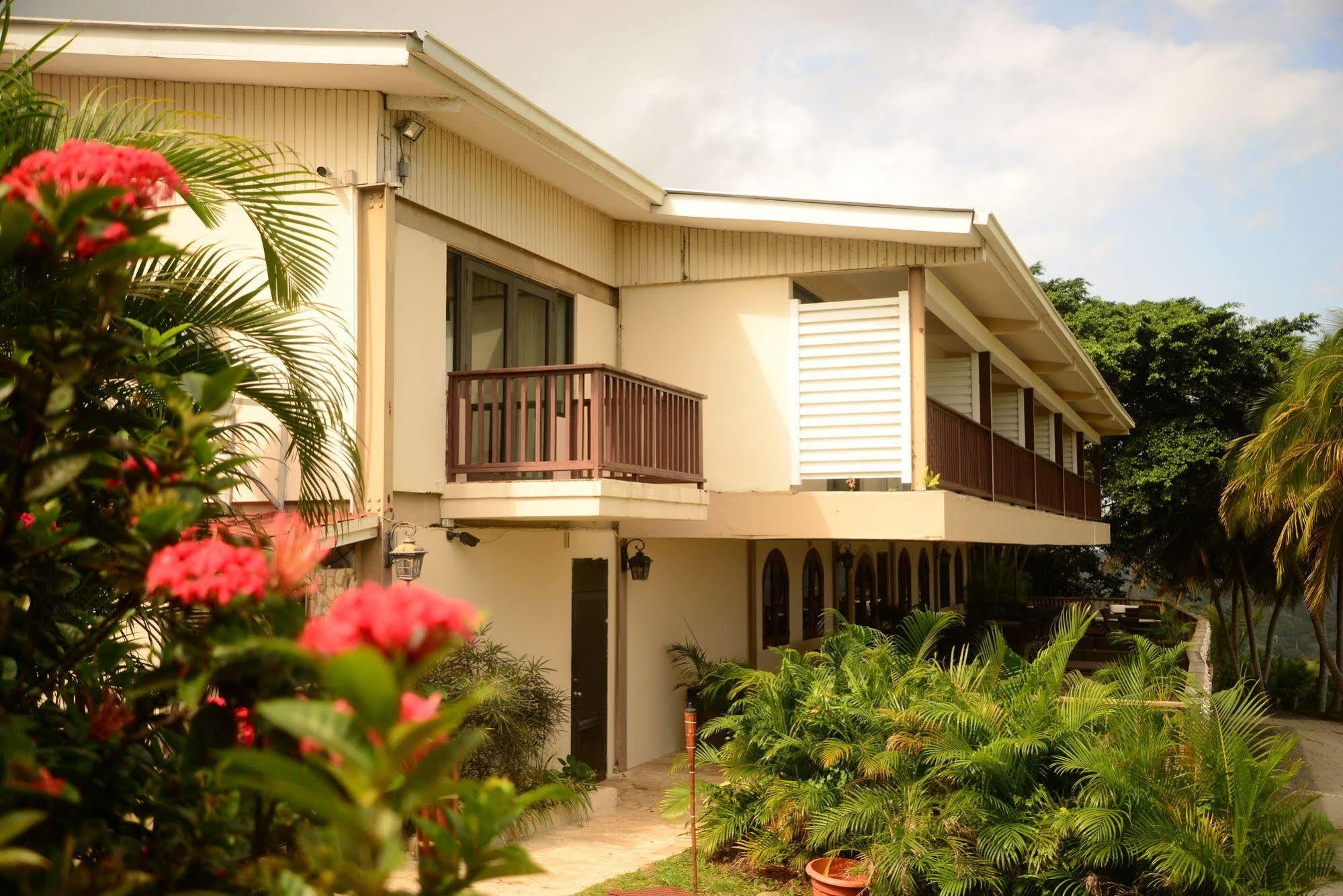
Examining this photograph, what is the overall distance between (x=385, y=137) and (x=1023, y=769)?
21.8ft

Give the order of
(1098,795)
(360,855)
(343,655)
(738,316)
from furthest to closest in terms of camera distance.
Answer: (738,316), (1098,795), (360,855), (343,655)

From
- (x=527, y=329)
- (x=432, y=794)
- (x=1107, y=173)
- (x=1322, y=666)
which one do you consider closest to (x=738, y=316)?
(x=527, y=329)

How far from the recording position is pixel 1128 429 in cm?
2817

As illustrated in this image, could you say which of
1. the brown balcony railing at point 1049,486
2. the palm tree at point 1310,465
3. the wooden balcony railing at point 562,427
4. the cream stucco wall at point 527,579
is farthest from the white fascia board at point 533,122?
the palm tree at point 1310,465

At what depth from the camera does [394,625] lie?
1.62 meters

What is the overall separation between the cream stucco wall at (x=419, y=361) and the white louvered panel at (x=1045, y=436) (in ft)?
55.0

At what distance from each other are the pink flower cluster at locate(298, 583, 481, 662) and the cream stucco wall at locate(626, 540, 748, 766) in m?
11.2

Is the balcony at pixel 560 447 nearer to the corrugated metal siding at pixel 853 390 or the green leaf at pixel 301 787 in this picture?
the corrugated metal siding at pixel 853 390

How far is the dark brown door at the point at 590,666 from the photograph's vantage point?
1180cm

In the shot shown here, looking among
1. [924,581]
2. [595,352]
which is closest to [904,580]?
[924,581]

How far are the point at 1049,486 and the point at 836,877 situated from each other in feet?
40.4

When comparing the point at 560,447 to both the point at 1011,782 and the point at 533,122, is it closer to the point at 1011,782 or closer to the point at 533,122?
the point at 533,122

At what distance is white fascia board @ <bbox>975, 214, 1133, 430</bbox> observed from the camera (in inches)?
445

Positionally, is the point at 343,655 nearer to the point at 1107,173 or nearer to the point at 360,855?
the point at 360,855
